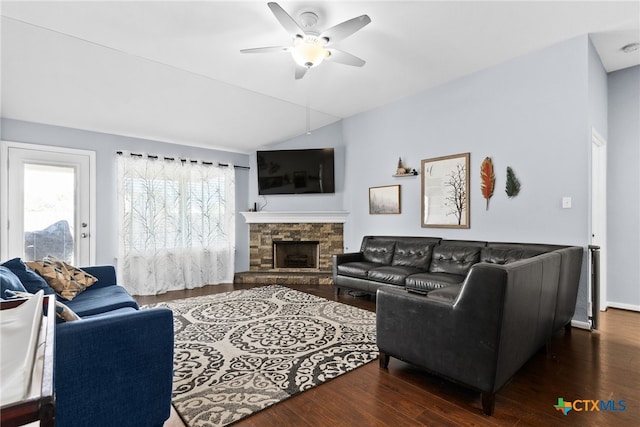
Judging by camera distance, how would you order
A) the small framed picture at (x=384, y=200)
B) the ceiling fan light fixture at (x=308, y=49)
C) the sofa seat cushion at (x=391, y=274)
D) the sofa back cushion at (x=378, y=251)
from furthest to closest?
1. the small framed picture at (x=384, y=200)
2. the sofa back cushion at (x=378, y=251)
3. the sofa seat cushion at (x=391, y=274)
4. the ceiling fan light fixture at (x=308, y=49)

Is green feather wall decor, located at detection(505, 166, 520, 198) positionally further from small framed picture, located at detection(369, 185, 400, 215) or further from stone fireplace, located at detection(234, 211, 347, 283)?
stone fireplace, located at detection(234, 211, 347, 283)

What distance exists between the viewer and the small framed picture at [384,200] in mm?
4811

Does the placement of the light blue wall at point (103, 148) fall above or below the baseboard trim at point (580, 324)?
above

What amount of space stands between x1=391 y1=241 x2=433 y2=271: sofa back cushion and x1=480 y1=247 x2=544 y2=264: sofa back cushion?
2.31ft

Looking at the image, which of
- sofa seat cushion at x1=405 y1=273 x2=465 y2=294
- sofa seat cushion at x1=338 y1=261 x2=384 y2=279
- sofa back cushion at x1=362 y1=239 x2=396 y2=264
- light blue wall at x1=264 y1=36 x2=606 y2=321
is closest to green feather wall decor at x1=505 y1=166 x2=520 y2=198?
light blue wall at x1=264 y1=36 x2=606 y2=321

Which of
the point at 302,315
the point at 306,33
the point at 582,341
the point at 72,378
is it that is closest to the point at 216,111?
the point at 306,33

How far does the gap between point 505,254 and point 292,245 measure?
12.2 feet

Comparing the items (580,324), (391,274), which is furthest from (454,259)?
(580,324)

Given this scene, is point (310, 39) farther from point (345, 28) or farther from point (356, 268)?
point (356, 268)

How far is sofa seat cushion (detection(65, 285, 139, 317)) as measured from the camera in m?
2.37

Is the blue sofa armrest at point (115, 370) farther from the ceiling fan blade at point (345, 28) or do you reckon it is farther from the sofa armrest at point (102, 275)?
the ceiling fan blade at point (345, 28)

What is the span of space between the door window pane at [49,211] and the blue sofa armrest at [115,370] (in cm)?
Result: 383

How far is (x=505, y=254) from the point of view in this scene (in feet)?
11.2

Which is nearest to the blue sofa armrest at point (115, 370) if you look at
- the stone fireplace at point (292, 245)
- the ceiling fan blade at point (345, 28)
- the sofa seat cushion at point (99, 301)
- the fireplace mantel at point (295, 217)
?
the sofa seat cushion at point (99, 301)
